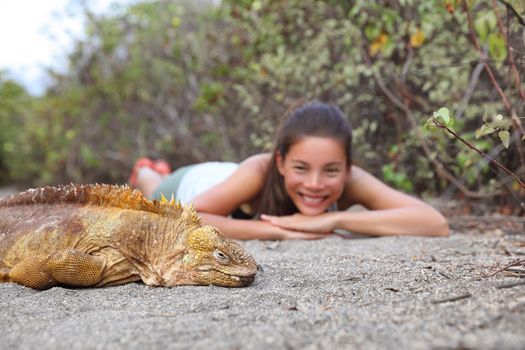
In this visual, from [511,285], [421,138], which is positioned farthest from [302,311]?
[421,138]

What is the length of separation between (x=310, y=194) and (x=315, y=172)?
24 cm

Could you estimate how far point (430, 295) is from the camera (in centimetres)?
257

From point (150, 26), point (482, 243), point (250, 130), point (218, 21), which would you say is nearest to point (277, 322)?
point (482, 243)

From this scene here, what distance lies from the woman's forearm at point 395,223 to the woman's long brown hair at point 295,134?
A: 545 mm

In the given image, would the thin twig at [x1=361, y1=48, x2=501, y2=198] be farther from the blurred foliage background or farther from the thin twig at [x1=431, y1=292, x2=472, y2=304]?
the thin twig at [x1=431, y1=292, x2=472, y2=304]

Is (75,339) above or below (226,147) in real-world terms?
below

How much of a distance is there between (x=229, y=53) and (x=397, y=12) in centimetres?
440

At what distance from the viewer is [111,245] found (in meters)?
3.28

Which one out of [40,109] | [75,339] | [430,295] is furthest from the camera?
[40,109]

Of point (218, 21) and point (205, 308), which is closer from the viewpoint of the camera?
point (205, 308)

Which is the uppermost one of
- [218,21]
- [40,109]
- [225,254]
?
[218,21]

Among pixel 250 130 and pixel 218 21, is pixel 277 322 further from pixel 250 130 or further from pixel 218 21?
pixel 218 21

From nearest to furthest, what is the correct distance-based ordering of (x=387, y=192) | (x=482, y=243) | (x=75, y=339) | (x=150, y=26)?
1. (x=75, y=339)
2. (x=482, y=243)
3. (x=387, y=192)
4. (x=150, y=26)

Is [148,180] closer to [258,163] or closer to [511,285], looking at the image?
[258,163]
